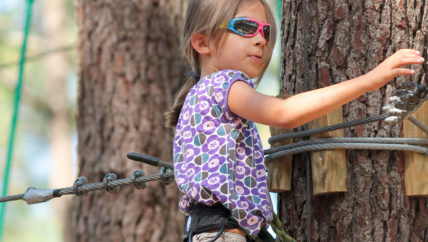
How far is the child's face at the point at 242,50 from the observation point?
6.51ft

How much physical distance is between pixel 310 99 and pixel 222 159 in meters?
0.28

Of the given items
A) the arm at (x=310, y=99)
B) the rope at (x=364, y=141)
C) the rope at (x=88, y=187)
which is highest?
the arm at (x=310, y=99)

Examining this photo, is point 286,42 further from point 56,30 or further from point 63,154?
point 56,30

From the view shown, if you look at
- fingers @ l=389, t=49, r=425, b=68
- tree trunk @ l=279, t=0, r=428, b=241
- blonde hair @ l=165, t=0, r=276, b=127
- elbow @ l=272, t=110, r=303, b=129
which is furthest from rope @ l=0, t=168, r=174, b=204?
fingers @ l=389, t=49, r=425, b=68

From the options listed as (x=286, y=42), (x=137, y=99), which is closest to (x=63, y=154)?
(x=137, y=99)

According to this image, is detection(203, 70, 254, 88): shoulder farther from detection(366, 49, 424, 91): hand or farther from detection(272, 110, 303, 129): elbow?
detection(366, 49, 424, 91): hand

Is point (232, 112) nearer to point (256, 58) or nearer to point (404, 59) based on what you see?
point (256, 58)

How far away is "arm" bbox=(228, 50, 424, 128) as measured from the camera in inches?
65.7

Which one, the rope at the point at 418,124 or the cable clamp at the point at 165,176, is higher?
the rope at the point at 418,124

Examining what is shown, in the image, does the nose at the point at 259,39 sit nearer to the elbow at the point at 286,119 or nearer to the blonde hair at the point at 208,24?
the blonde hair at the point at 208,24

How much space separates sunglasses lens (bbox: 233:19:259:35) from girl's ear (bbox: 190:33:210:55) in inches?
4.1

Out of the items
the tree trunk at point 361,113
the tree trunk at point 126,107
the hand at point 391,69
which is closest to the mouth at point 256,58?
the tree trunk at point 361,113

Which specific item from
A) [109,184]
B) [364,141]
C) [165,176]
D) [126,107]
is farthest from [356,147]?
[126,107]

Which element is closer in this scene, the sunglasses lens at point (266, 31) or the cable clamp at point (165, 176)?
the sunglasses lens at point (266, 31)
